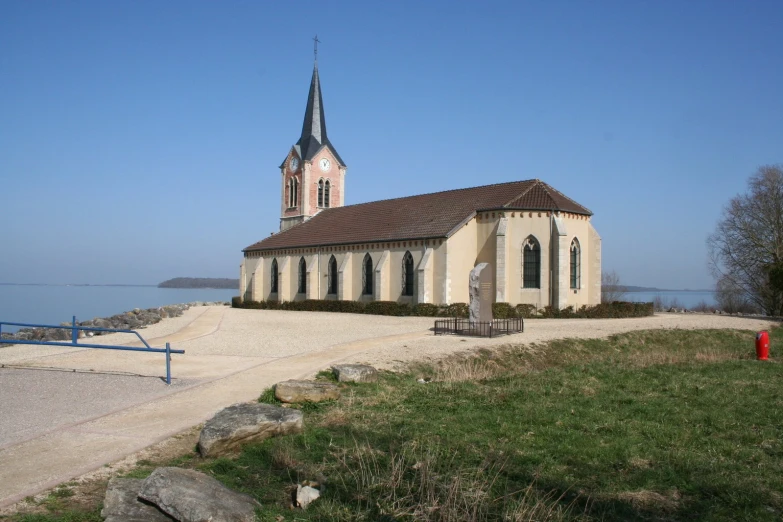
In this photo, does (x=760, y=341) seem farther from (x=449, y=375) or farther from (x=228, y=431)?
(x=228, y=431)

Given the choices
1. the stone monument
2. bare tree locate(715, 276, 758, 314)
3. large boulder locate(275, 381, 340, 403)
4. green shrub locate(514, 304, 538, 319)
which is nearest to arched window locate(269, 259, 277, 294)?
green shrub locate(514, 304, 538, 319)

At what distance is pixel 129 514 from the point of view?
18.4ft

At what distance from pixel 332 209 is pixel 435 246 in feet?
58.2

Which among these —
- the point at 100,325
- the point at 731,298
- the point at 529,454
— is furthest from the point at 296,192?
the point at 529,454

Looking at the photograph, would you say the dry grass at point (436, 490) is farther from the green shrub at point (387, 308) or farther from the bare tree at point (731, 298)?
the bare tree at point (731, 298)

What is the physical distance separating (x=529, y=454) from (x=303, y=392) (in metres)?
4.57

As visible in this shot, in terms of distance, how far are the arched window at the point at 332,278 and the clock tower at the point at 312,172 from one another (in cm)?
1074

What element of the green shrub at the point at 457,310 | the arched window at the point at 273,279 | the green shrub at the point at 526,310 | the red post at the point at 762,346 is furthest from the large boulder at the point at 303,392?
the arched window at the point at 273,279

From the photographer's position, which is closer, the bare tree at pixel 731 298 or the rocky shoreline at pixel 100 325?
the rocky shoreline at pixel 100 325

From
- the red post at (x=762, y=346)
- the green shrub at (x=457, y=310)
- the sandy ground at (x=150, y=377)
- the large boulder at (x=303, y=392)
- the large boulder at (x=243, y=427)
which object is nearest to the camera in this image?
the large boulder at (x=243, y=427)

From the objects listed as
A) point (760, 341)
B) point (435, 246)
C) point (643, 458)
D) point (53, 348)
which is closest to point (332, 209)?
point (435, 246)

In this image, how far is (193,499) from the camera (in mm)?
5695

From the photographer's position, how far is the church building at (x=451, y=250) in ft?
111

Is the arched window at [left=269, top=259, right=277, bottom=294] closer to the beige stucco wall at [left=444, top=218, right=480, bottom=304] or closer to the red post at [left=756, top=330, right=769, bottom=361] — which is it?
the beige stucco wall at [left=444, top=218, right=480, bottom=304]
